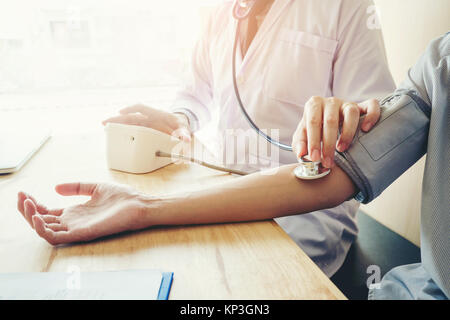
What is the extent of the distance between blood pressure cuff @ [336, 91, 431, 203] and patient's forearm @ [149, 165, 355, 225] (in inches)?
1.0

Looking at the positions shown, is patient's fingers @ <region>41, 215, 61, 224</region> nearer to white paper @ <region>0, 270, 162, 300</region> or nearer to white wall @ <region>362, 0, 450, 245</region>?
white paper @ <region>0, 270, 162, 300</region>

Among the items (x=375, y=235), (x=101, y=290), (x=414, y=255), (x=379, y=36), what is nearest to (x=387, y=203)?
(x=375, y=235)


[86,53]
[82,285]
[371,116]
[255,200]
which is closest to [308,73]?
[371,116]

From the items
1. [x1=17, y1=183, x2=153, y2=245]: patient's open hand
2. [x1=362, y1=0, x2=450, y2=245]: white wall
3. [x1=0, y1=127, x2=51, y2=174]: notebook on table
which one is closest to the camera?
[x1=17, y1=183, x2=153, y2=245]: patient's open hand

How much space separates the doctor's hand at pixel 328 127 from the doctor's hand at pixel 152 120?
420 millimetres

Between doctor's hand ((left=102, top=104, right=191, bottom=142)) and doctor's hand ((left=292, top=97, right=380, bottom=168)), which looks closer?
doctor's hand ((left=292, top=97, right=380, bottom=168))

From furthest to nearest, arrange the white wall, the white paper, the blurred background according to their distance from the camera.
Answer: the blurred background
the white wall
the white paper

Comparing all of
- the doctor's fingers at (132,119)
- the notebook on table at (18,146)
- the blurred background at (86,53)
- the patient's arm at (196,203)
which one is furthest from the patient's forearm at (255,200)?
the blurred background at (86,53)

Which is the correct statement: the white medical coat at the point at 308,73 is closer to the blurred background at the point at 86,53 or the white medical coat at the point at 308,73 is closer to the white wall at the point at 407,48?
the white wall at the point at 407,48

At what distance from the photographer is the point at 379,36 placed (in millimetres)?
827

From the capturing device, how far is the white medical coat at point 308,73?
807mm

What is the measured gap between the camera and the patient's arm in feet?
1.74

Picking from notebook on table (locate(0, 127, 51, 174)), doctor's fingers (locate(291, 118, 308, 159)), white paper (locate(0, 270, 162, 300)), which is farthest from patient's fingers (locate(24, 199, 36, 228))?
doctor's fingers (locate(291, 118, 308, 159))
